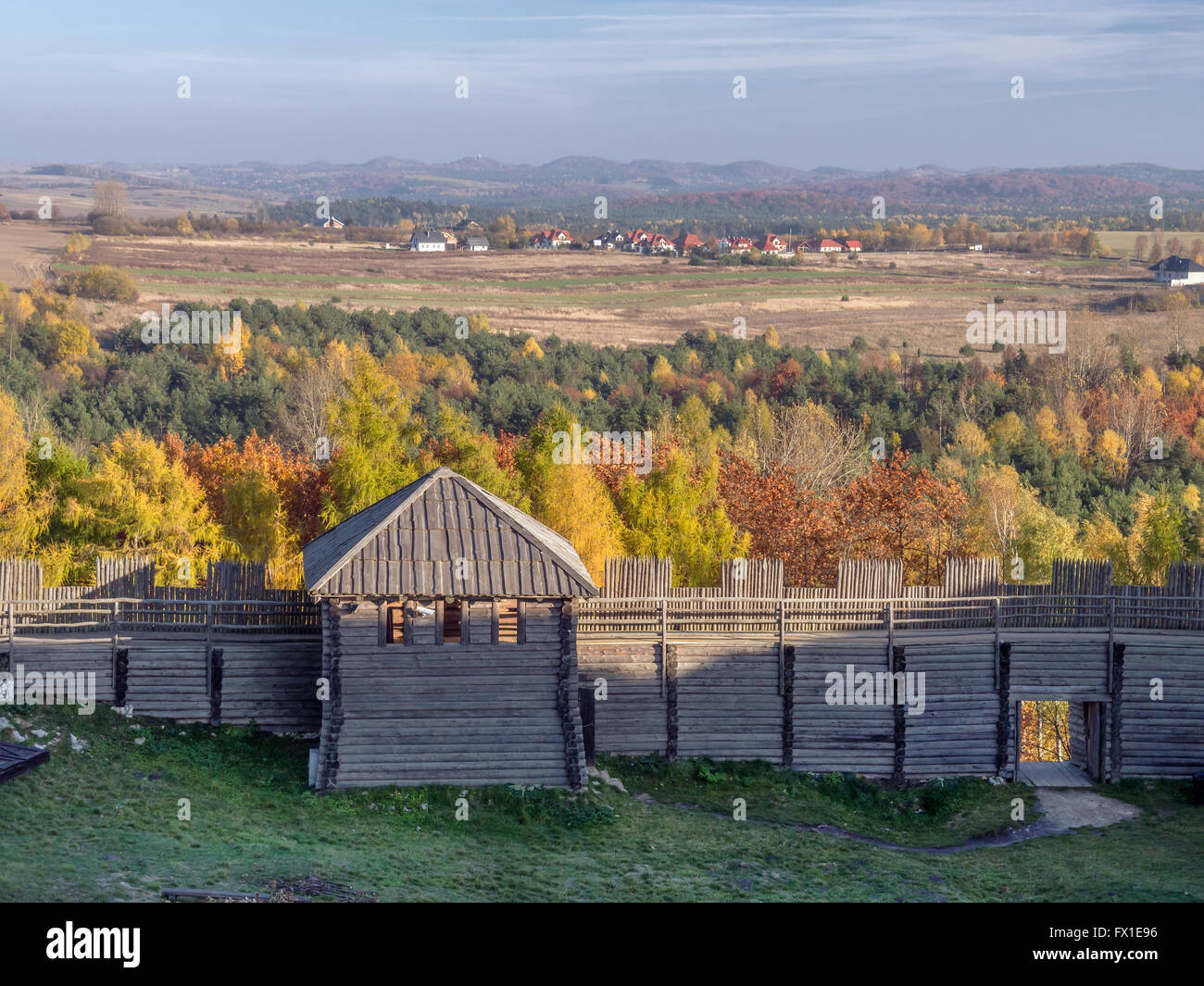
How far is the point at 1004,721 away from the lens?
2491 centimetres

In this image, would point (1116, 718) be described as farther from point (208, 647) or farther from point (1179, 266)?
point (1179, 266)

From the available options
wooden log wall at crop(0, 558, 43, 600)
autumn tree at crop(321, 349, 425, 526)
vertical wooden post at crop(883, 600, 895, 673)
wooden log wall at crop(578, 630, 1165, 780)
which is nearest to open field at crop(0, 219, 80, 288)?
autumn tree at crop(321, 349, 425, 526)

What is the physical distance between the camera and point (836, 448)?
2491 inches

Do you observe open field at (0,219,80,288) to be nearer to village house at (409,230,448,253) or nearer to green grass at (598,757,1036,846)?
village house at (409,230,448,253)

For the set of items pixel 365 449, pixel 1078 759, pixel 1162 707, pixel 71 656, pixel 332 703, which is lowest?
pixel 1078 759

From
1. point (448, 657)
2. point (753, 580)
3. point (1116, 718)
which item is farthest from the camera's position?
point (1116, 718)

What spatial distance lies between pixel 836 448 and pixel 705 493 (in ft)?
76.3

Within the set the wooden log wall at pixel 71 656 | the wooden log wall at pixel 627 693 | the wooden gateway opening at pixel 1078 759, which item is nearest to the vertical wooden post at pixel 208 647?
the wooden log wall at pixel 71 656

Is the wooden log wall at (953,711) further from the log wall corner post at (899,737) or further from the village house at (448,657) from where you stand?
the village house at (448,657)

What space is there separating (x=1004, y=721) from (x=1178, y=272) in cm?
15757

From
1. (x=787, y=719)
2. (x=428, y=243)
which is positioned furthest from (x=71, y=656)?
(x=428, y=243)

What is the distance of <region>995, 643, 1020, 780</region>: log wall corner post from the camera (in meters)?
24.9

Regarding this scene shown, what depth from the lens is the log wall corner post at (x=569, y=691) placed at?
70.7 ft
